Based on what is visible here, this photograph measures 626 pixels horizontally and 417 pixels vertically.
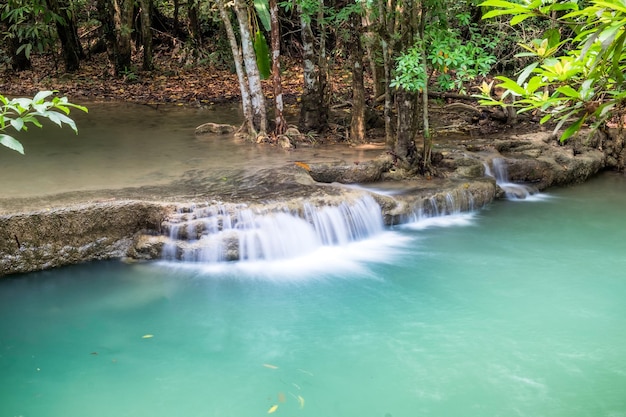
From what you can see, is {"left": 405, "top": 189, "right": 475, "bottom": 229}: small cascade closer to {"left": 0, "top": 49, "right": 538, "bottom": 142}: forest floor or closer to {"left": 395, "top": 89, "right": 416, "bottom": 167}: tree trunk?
{"left": 395, "top": 89, "right": 416, "bottom": 167}: tree trunk

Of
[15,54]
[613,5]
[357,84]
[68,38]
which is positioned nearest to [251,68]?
[357,84]

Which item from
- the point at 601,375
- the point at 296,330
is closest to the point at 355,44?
the point at 296,330

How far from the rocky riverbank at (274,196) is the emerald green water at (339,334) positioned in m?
0.24

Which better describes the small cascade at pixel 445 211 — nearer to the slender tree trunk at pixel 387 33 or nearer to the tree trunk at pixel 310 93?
the slender tree trunk at pixel 387 33

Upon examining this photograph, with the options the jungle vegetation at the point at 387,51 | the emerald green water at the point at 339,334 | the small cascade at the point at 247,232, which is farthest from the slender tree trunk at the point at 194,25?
the emerald green water at the point at 339,334

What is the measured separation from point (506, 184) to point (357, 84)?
2.61 m

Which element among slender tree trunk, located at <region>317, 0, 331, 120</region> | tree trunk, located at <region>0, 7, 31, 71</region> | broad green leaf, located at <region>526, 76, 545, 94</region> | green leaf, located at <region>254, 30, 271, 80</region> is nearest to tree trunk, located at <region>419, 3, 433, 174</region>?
slender tree trunk, located at <region>317, 0, 331, 120</region>

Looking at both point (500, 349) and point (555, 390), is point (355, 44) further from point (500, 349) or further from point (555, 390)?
point (555, 390)

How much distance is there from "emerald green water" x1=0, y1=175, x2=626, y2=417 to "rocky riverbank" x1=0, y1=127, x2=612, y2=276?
241 millimetres

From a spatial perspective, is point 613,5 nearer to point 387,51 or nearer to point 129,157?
point 387,51

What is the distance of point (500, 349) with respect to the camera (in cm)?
468

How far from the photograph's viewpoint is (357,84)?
8.70 m

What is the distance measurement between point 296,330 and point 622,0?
4003 mm

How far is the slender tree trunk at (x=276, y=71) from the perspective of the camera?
332 inches
